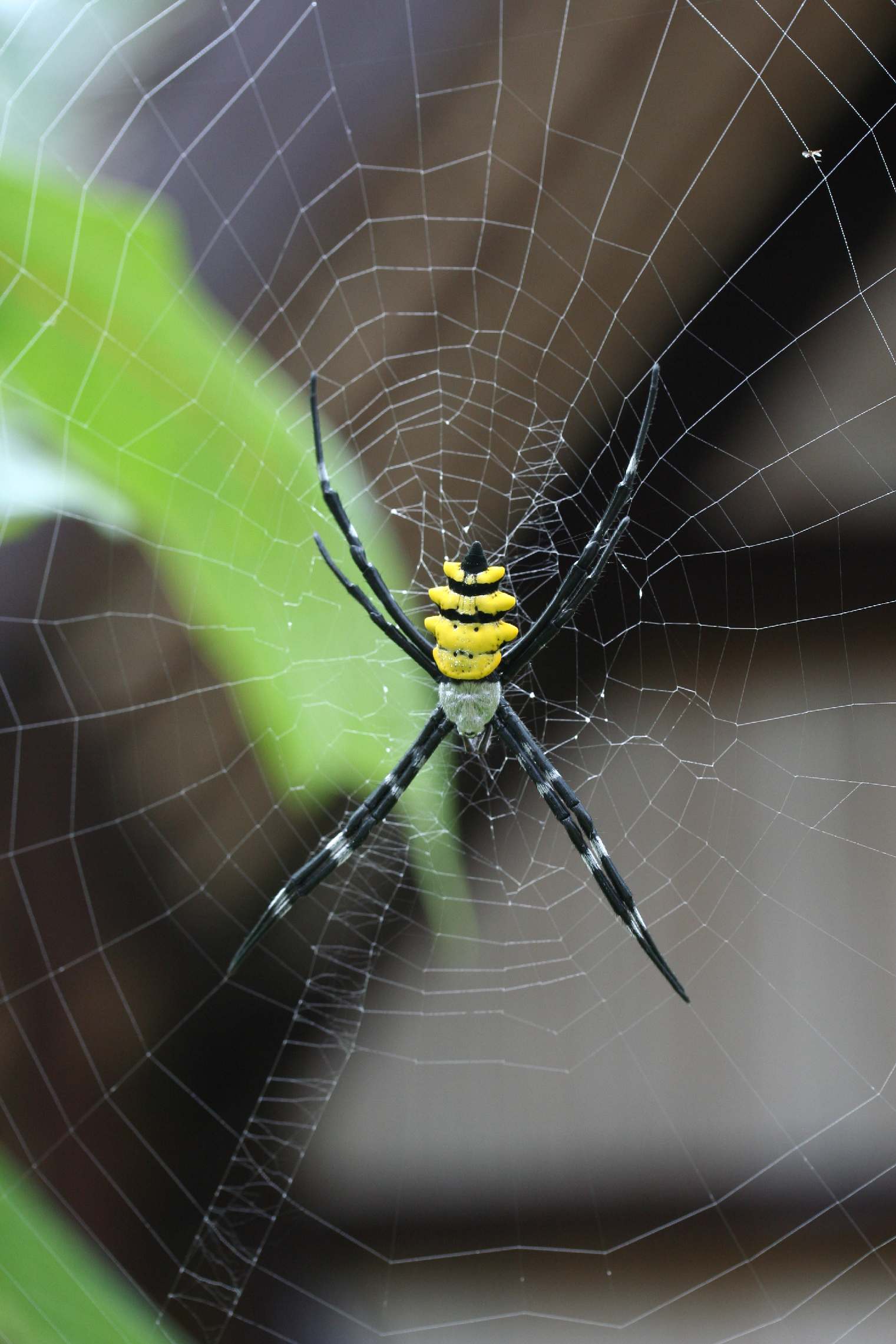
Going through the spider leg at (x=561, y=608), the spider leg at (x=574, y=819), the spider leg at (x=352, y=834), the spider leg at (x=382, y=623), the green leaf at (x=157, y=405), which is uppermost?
the green leaf at (x=157, y=405)

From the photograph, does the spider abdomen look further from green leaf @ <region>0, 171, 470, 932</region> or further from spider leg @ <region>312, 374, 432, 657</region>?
green leaf @ <region>0, 171, 470, 932</region>

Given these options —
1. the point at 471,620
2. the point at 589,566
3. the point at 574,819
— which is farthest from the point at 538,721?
the point at 589,566

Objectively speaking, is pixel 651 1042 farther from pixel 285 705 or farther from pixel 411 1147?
pixel 285 705

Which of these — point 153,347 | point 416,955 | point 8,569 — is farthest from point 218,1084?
point 153,347

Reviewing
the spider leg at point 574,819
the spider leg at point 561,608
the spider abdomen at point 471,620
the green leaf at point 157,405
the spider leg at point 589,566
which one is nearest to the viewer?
the green leaf at point 157,405

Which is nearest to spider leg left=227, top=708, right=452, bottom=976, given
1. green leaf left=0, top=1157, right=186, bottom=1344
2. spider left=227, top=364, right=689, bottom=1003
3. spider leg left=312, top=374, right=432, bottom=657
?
spider left=227, top=364, right=689, bottom=1003

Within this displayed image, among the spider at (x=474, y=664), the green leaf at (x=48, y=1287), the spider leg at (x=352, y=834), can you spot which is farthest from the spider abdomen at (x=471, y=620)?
the green leaf at (x=48, y=1287)

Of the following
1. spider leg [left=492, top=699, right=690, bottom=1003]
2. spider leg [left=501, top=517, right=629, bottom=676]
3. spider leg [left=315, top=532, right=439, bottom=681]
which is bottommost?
spider leg [left=492, top=699, right=690, bottom=1003]

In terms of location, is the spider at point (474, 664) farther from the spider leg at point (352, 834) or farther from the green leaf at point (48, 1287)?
the green leaf at point (48, 1287)
